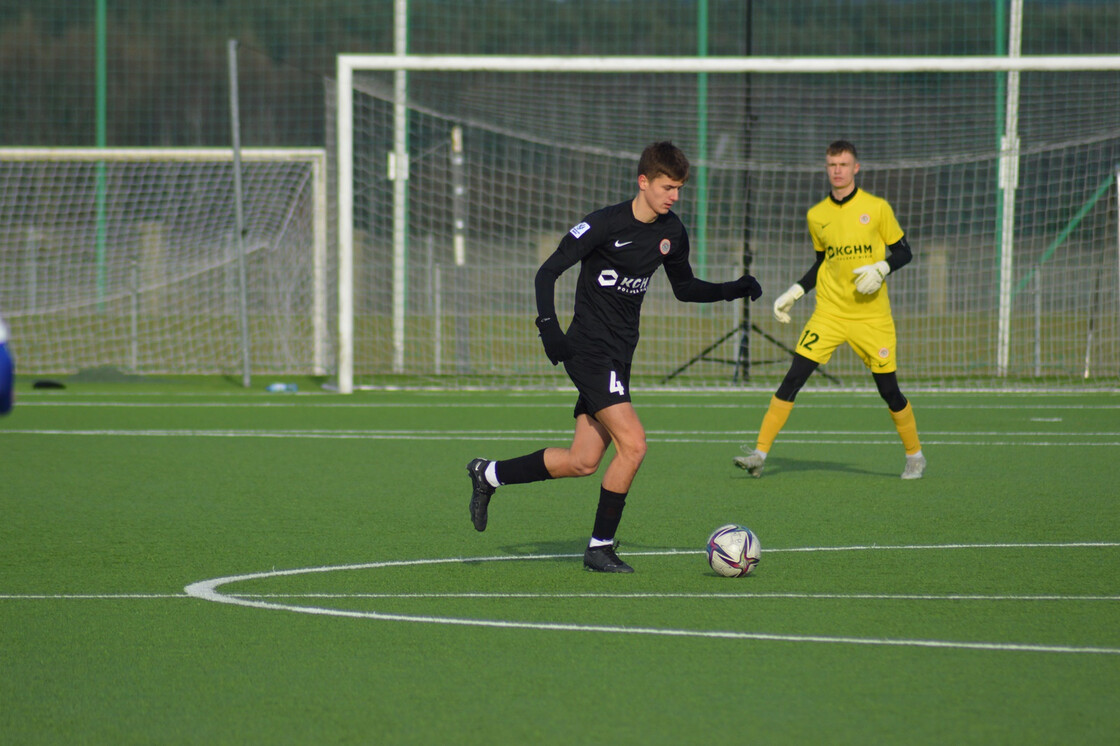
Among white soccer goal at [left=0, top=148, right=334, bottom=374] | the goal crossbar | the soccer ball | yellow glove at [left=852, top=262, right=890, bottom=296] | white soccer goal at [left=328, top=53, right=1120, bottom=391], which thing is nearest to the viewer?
the soccer ball

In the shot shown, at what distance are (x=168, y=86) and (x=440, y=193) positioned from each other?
39.9ft

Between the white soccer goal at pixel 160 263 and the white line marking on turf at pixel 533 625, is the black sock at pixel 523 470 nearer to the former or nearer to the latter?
the white line marking on turf at pixel 533 625

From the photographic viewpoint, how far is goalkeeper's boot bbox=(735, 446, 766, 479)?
356 inches

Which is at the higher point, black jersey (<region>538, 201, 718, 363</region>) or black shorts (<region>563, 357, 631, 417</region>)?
black jersey (<region>538, 201, 718, 363</region>)

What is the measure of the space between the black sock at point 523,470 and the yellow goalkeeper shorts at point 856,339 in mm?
3283

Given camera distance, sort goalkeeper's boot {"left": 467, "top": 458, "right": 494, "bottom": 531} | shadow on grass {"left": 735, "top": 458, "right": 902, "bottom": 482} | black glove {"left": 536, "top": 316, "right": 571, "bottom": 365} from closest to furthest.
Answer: black glove {"left": 536, "top": 316, "right": 571, "bottom": 365}
goalkeeper's boot {"left": 467, "top": 458, "right": 494, "bottom": 531}
shadow on grass {"left": 735, "top": 458, "right": 902, "bottom": 482}

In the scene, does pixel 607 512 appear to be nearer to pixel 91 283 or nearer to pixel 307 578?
pixel 307 578

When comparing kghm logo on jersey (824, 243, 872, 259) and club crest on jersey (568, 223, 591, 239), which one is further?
kghm logo on jersey (824, 243, 872, 259)

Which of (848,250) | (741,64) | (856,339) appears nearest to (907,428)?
(856,339)

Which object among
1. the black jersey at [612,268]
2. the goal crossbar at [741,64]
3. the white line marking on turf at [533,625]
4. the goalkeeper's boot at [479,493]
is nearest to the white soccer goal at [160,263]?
the goal crossbar at [741,64]

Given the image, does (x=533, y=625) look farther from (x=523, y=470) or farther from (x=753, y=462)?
(x=753, y=462)

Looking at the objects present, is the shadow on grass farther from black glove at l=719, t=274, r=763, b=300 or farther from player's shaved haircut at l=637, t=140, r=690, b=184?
player's shaved haircut at l=637, t=140, r=690, b=184

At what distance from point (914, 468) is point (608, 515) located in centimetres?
372

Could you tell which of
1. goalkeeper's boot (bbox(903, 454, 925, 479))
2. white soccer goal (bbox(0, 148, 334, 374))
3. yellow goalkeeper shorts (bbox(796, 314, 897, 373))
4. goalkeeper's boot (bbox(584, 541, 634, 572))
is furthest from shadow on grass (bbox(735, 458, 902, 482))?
white soccer goal (bbox(0, 148, 334, 374))
